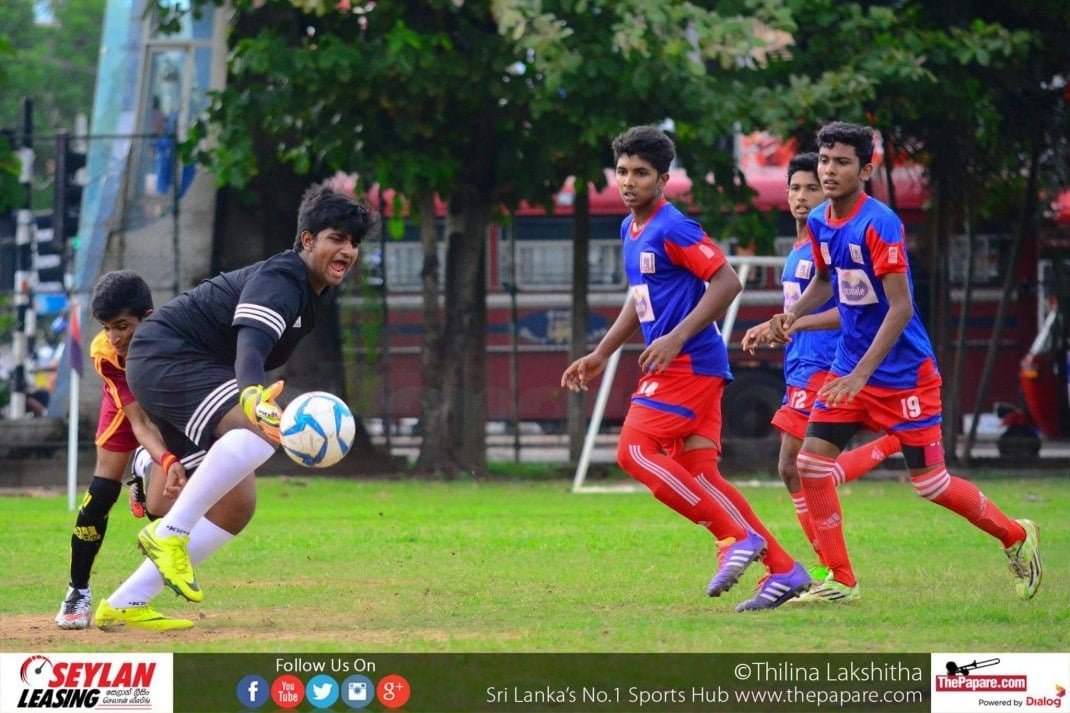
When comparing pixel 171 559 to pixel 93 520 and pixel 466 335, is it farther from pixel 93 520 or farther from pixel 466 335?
pixel 466 335

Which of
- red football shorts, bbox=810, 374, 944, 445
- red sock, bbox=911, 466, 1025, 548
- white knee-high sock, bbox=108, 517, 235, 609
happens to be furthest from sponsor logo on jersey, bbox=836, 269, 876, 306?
white knee-high sock, bbox=108, 517, 235, 609

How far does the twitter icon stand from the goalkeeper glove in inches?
46.8

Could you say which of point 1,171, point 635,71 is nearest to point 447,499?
point 635,71

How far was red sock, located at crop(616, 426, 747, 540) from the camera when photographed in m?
7.08

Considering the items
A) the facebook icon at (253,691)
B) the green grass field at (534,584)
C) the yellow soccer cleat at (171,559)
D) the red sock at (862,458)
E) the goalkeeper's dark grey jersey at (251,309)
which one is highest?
the goalkeeper's dark grey jersey at (251,309)

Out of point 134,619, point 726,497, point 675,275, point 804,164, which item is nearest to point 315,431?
point 134,619

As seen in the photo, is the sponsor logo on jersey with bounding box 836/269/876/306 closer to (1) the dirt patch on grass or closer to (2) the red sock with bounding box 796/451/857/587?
(2) the red sock with bounding box 796/451/857/587

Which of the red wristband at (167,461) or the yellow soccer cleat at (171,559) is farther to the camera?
the red wristband at (167,461)

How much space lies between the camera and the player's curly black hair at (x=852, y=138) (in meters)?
7.20

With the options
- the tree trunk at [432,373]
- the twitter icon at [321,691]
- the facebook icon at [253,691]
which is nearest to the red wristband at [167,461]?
the facebook icon at [253,691]

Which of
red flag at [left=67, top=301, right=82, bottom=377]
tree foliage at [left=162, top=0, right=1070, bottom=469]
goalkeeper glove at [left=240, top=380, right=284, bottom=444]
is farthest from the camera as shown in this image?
tree foliage at [left=162, top=0, right=1070, bottom=469]

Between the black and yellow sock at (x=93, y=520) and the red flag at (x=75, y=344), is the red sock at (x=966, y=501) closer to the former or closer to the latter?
the black and yellow sock at (x=93, y=520)

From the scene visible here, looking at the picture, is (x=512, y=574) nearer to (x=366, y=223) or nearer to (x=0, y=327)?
(x=366, y=223)

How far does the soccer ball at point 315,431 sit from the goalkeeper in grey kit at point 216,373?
18 centimetres
